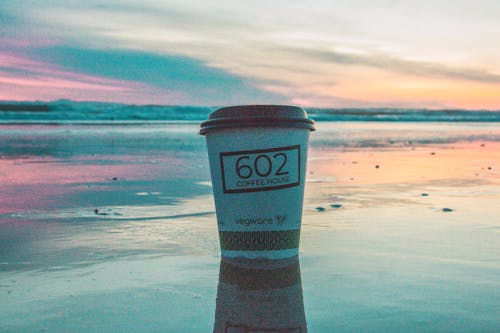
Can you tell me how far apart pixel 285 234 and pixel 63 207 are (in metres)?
2.65

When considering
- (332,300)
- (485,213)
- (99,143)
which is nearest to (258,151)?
(332,300)

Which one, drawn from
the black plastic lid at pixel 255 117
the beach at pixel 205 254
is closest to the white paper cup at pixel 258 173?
the black plastic lid at pixel 255 117

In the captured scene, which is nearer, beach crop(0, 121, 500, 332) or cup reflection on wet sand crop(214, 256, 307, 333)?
cup reflection on wet sand crop(214, 256, 307, 333)

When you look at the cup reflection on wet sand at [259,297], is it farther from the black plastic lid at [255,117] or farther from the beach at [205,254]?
the black plastic lid at [255,117]

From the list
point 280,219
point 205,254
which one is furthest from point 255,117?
point 205,254

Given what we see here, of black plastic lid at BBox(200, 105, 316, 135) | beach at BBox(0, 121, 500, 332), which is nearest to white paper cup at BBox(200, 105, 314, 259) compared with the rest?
black plastic lid at BBox(200, 105, 316, 135)

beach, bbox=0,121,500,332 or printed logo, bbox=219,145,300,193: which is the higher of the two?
printed logo, bbox=219,145,300,193

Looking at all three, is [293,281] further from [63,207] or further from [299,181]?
[63,207]

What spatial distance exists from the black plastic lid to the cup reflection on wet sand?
0.74m

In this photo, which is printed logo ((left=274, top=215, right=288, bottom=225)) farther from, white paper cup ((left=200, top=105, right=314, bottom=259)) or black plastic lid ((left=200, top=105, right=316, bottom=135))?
black plastic lid ((left=200, top=105, right=316, bottom=135))

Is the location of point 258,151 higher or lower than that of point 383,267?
higher

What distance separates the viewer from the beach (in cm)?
250

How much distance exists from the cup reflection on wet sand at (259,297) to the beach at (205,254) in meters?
0.06

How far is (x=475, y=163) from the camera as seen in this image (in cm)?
963
